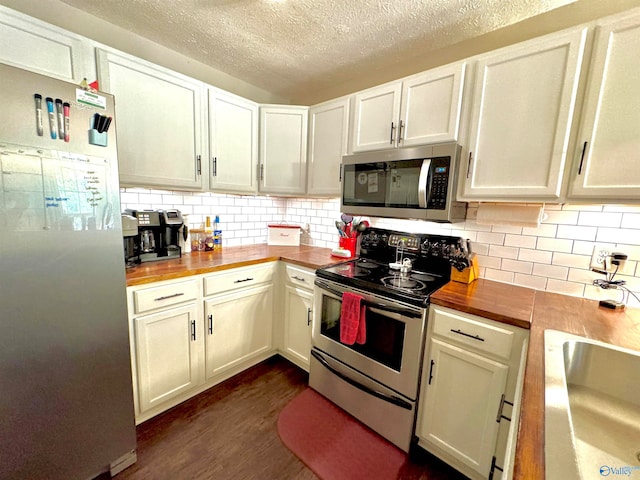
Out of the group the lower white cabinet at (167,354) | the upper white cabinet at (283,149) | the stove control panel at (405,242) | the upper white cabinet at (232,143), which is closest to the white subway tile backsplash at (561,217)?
Result: the stove control panel at (405,242)

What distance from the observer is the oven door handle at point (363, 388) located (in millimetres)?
1438

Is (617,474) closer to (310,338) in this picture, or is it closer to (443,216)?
(443,216)

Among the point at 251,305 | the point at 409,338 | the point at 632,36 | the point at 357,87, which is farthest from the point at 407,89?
the point at 251,305

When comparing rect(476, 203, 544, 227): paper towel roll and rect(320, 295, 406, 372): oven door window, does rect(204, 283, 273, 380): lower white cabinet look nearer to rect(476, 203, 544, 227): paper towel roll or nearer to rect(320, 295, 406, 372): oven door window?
rect(320, 295, 406, 372): oven door window

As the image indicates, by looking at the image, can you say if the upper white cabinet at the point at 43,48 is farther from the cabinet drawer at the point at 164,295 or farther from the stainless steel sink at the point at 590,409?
the stainless steel sink at the point at 590,409

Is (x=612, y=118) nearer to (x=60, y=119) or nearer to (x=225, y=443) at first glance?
(x=60, y=119)

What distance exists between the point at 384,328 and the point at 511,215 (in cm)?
97

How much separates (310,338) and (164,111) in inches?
72.2

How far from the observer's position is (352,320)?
5.10 ft

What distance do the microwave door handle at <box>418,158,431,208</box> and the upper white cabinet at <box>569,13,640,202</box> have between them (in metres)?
0.63

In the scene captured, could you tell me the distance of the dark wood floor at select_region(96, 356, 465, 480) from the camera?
134 cm

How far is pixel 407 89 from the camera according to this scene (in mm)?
1655

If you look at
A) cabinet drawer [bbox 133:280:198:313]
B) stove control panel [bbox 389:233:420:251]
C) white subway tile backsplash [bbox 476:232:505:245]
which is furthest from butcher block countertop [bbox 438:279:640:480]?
cabinet drawer [bbox 133:280:198:313]

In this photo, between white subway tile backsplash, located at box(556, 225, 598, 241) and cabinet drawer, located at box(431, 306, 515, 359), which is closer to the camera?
cabinet drawer, located at box(431, 306, 515, 359)
